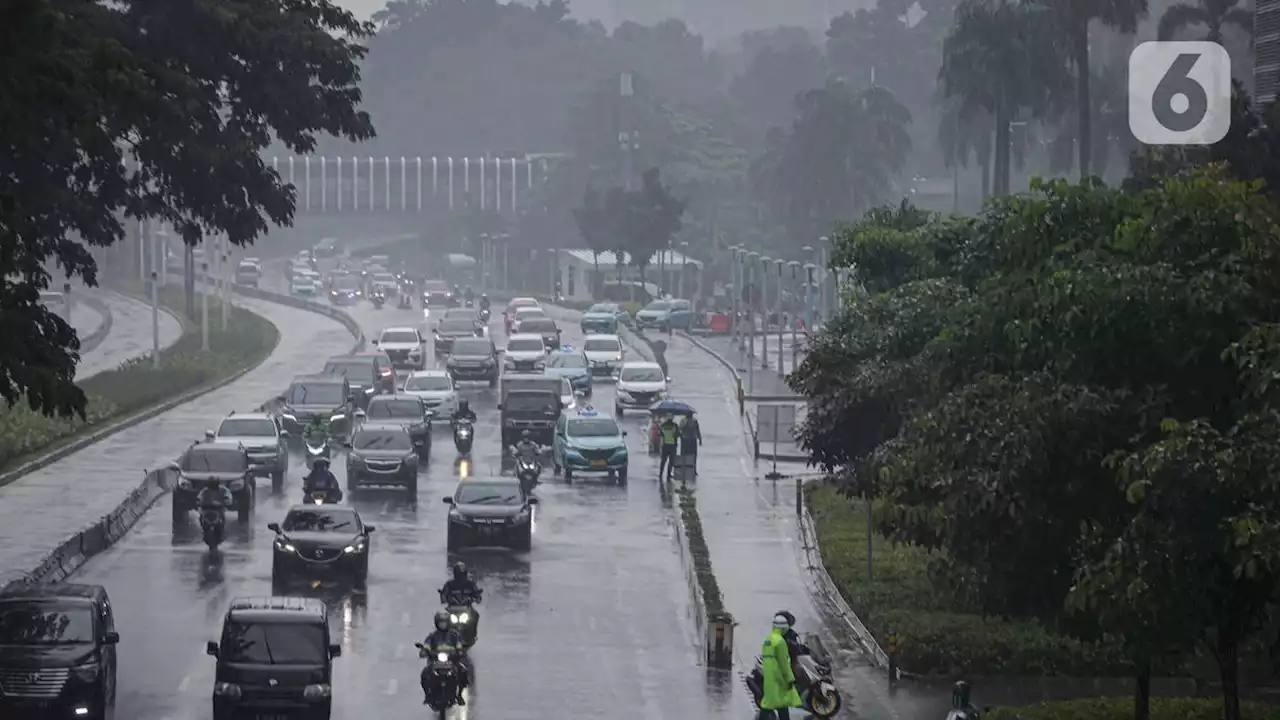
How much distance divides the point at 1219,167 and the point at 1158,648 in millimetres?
5968

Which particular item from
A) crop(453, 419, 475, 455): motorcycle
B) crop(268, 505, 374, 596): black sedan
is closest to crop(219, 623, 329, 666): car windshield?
crop(268, 505, 374, 596): black sedan

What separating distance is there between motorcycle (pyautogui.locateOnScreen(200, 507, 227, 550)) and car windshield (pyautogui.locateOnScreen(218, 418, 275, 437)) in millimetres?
11047

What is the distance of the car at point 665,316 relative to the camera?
112m

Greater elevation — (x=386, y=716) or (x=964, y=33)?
(x=964, y=33)

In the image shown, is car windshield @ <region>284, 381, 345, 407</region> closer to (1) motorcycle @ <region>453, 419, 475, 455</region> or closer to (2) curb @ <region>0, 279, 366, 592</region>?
(1) motorcycle @ <region>453, 419, 475, 455</region>

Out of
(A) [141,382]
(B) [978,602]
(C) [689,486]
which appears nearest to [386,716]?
(B) [978,602]

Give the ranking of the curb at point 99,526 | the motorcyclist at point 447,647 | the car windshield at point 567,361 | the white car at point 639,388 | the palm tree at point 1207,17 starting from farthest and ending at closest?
the palm tree at point 1207,17 → the car windshield at point 567,361 → the white car at point 639,388 → the curb at point 99,526 → the motorcyclist at point 447,647

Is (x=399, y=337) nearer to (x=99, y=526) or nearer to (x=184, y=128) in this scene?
(x=99, y=526)

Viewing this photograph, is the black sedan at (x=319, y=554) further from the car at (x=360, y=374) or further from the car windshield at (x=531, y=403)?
the car at (x=360, y=374)

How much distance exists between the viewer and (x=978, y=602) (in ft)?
77.9

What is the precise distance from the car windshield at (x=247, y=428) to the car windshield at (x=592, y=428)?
7.53 metres

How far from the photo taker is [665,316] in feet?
367

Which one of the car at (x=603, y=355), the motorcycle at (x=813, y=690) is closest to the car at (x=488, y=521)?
the motorcycle at (x=813, y=690)

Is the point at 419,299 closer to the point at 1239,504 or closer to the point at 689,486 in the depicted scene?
the point at 689,486
